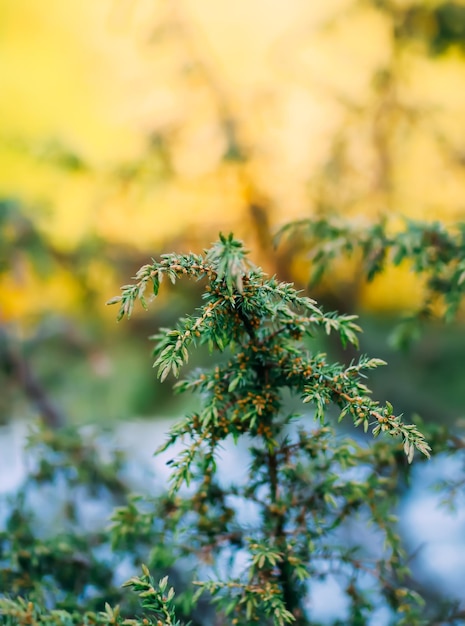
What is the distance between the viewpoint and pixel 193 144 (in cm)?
196

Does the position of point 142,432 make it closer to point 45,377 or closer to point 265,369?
point 45,377

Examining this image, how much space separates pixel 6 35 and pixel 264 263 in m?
1.16

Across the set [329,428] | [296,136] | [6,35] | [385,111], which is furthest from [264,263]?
[329,428]

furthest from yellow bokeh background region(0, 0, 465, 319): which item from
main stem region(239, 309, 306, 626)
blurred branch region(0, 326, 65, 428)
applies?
main stem region(239, 309, 306, 626)

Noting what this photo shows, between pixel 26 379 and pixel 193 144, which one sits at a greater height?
pixel 193 144

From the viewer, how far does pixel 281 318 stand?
58 cm

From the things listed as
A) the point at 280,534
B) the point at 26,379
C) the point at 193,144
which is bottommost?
the point at 280,534

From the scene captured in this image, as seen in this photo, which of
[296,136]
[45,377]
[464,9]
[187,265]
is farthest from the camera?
[296,136]

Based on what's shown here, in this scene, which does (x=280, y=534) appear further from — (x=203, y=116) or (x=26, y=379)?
(x=203, y=116)

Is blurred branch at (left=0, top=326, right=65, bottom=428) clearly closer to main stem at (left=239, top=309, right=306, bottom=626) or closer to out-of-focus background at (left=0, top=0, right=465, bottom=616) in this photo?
out-of-focus background at (left=0, top=0, right=465, bottom=616)

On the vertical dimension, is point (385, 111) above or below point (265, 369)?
above

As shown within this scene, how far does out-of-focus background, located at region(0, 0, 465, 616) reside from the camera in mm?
1894

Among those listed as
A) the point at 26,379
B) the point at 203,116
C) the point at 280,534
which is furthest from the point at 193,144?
the point at 280,534

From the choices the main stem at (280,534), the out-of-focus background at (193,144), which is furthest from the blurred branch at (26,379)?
the main stem at (280,534)
